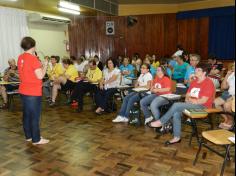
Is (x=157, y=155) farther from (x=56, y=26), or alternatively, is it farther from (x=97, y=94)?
(x=56, y=26)

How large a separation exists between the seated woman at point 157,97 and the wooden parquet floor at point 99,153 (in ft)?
1.05

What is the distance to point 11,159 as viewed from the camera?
127 inches

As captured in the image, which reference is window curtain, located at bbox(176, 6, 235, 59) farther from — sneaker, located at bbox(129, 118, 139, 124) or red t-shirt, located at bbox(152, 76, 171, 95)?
sneaker, located at bbox(129, 118, 139, 124)

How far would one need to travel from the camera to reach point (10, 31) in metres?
7.55

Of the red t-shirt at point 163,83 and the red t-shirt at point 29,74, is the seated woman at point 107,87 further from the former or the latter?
the red t-shirt at point 29,74

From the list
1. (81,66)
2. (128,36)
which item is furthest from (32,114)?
(128,36)

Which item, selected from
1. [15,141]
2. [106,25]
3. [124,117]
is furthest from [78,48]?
[15,141]

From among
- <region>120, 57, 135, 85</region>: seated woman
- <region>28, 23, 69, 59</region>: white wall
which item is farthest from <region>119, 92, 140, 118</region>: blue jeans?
<region>28, 23, 69, 59</region>: white wall

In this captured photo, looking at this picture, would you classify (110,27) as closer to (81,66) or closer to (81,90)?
(81,66)

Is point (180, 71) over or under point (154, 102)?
over

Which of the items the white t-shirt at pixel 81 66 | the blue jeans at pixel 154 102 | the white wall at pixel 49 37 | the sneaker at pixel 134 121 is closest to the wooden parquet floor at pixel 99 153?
the sneaker at pixel 134 121

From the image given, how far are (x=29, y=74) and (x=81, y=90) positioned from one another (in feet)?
7.79

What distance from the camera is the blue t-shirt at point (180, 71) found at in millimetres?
5809

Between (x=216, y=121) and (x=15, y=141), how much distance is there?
3457 mm
